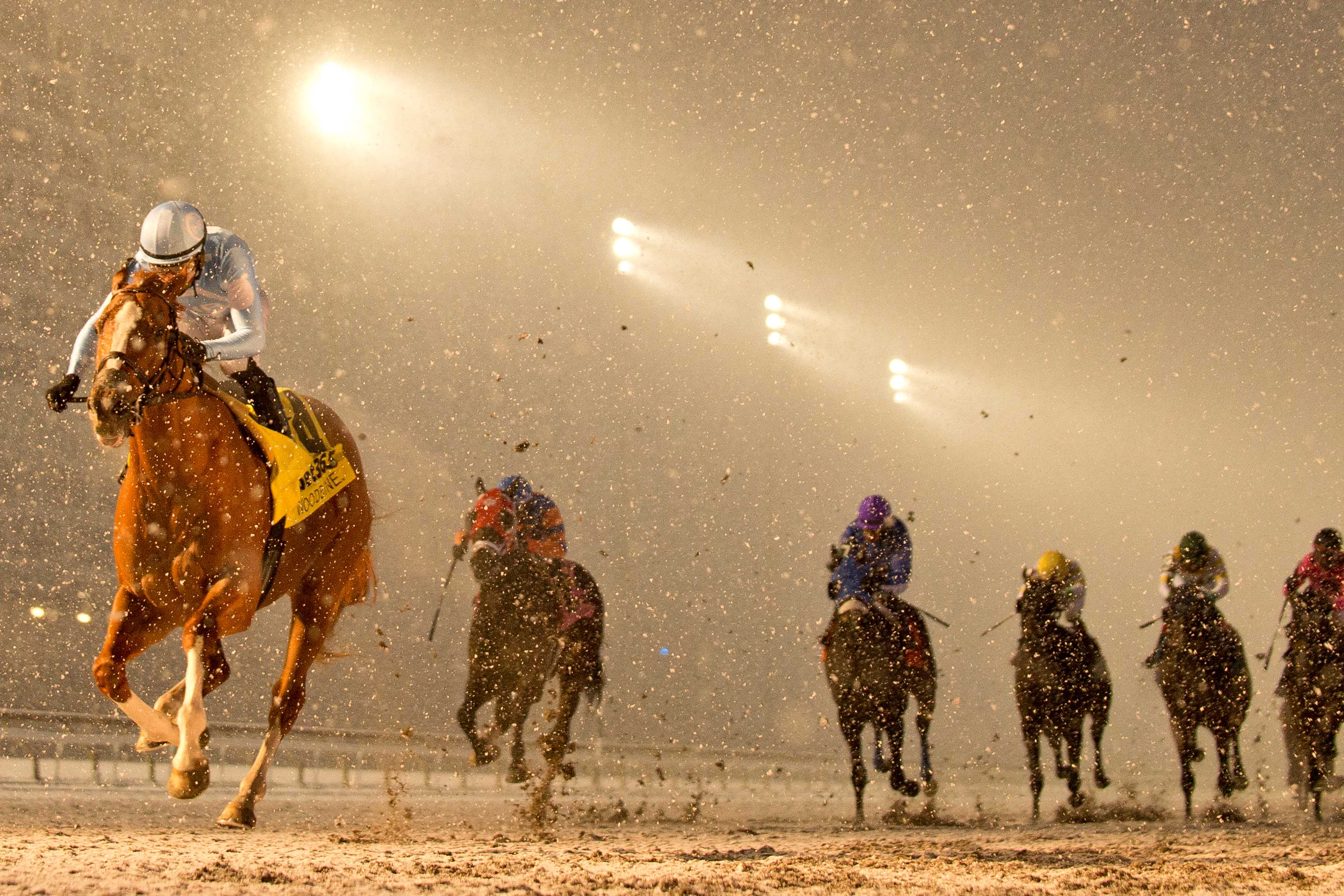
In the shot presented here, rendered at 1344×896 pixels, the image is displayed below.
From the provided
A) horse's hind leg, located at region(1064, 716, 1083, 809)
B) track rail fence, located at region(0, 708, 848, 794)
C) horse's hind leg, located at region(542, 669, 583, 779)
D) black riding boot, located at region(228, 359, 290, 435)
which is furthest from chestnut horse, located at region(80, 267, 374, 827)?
horse's hind leg, located at region(1064, 716, 1083, 809)

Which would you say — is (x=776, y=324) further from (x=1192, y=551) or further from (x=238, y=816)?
(x=238, y=816)

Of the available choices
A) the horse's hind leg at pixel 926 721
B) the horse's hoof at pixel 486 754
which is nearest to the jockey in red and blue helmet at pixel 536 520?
the horse's hoof at pixel 486 754

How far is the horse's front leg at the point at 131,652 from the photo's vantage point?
15.5ft

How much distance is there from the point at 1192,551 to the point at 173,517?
7.01 m

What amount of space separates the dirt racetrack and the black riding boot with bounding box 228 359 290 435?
1.79 metres

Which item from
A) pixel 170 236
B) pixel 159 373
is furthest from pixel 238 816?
pixel 170 236

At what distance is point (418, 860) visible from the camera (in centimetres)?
453

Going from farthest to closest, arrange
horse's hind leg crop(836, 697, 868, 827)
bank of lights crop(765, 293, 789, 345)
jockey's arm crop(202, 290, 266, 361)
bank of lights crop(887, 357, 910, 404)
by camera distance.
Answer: bank of lights crop(887, 357, 910, 404), bank of lights crop(765, 293, 789, 345), horse's hind leg crop(836, 697, 868, 827), jockey's arm crop(202, 290, 266, 361)

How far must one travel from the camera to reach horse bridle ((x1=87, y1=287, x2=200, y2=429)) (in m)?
4.36

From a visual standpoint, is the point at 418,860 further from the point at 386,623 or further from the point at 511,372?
the point at 511,372

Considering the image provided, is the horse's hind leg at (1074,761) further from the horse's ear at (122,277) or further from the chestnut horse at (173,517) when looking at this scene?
the horse's ear at (122,277)

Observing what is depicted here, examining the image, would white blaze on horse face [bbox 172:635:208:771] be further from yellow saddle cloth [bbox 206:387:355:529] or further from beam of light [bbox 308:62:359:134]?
beam of light [bbox 308:62:359:134]

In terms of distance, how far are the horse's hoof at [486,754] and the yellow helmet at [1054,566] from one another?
14.5ft

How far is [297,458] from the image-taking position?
5.48 m
